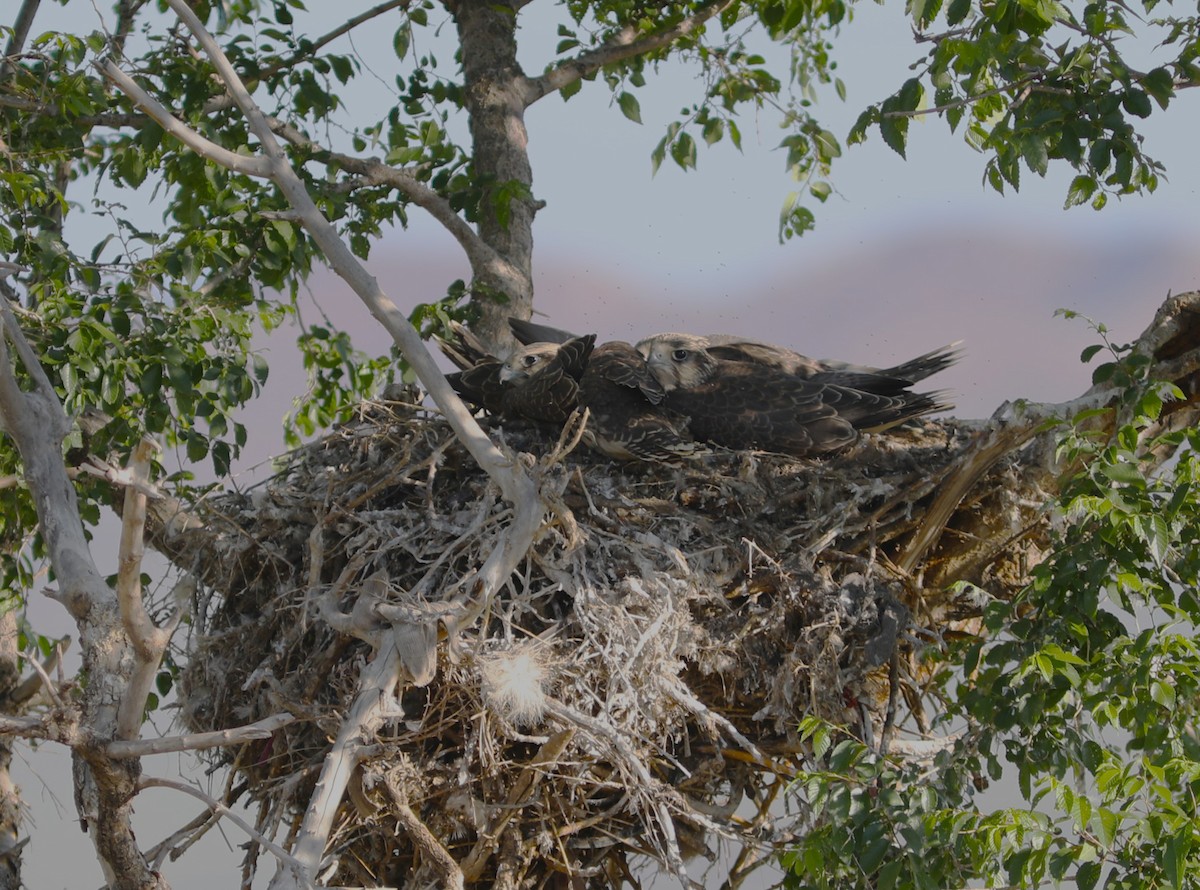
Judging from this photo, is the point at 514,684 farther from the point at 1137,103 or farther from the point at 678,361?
the point at 1137,103

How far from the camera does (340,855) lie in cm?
454

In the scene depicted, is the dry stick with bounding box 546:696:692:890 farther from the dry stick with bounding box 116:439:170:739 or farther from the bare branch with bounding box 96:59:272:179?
the bare branch with bounding box 96:59:272:179

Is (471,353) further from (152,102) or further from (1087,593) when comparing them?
(1087,593)

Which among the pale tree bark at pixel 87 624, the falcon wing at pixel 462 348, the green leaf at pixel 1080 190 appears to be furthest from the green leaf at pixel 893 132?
the pale tree bark at pixel 87 624

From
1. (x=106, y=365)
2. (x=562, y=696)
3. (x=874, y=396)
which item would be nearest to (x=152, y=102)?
(x=106, y=365)

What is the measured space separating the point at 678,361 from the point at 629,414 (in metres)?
0.61

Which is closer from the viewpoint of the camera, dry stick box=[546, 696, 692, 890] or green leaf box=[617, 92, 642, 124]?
dry stick box=[546, 696, 692, 890]

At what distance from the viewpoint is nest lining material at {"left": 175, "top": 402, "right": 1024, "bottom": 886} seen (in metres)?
4.22

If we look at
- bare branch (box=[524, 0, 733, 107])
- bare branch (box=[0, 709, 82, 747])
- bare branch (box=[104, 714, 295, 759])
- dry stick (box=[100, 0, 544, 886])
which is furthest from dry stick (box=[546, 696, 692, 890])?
bare branch (box=[524, 0, 733, 107])

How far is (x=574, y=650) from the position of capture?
4.27m

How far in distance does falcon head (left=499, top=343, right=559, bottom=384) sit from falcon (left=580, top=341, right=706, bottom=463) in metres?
0.19

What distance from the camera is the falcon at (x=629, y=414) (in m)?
5.26

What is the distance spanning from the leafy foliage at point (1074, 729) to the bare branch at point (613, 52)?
432 centimetres

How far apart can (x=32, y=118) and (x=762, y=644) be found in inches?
171
